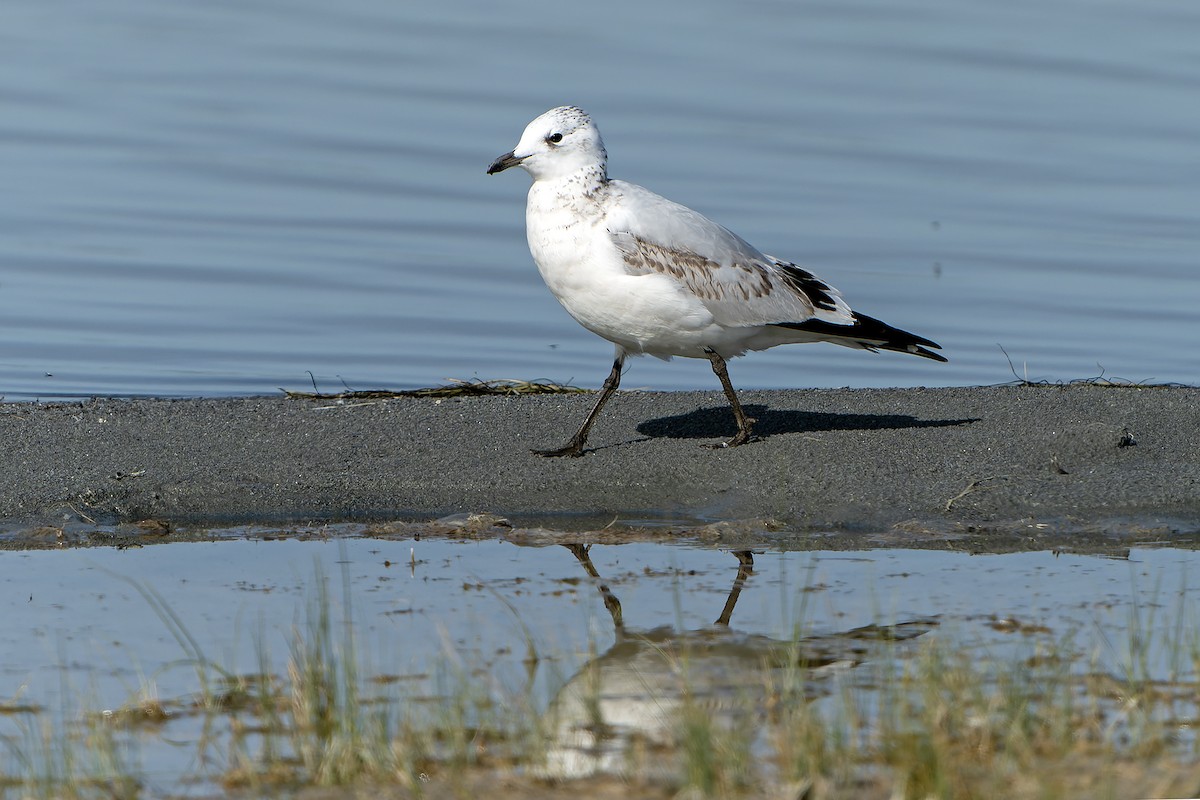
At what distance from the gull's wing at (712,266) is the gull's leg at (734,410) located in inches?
8.0

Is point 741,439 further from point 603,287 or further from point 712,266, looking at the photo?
point 603,287

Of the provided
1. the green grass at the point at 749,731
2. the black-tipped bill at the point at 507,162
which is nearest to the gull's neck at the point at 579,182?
the black-tipped bill at the point at 507,162

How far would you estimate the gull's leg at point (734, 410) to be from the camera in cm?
815

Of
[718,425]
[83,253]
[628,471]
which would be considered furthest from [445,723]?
[83,253]

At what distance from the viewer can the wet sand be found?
7238mm

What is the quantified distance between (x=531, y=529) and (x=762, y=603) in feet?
4.50

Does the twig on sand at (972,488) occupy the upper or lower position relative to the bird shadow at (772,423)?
lower

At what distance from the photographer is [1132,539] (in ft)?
22.6

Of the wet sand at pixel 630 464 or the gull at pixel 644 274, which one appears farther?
the gull at pixel 644 274

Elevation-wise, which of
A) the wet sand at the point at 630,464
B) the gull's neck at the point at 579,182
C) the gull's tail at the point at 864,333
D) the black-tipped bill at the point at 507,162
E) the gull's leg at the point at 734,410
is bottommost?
the wet sand at the point at 630,464

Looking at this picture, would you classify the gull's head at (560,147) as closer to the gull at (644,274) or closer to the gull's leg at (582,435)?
the gull at (644,274)

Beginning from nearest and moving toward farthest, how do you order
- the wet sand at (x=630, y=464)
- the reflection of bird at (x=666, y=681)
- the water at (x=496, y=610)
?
the reflection of bird at (x=666, y=681) → the water at (x=496, y=610) → the wet sand at (x=630, y=464)

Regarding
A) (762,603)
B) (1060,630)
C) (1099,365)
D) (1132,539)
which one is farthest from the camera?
(1099,365)

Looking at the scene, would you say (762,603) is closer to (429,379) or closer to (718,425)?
(718,425)
